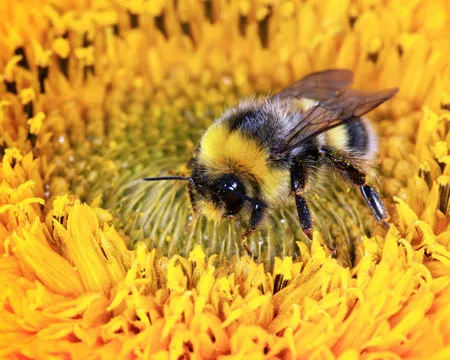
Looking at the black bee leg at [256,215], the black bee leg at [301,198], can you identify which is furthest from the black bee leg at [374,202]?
the black bee leg at [256,215]

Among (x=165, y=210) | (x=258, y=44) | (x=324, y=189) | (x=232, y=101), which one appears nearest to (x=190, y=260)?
(x=165, y=210)

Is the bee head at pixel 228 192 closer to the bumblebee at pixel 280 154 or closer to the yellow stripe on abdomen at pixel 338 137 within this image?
the bumblebee at pixel 280 154

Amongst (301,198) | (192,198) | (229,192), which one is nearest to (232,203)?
(229,192)

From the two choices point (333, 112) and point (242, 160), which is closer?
point (242, 160)

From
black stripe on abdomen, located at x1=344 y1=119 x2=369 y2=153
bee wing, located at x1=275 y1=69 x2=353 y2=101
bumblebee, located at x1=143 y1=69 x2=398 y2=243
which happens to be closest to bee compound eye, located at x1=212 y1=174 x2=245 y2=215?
bumblebee, located at x1=143 y1=69 x2=398 y2=243

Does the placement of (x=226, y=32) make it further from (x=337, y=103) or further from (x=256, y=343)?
(x=256, y=343)

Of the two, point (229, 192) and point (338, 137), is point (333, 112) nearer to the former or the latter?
point (338, 137)

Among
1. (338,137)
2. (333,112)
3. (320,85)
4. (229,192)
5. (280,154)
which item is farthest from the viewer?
(320,85)
